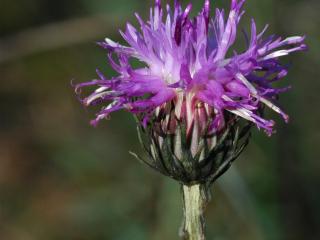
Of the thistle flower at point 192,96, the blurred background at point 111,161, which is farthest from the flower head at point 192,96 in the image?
the blurred background at point 111,161

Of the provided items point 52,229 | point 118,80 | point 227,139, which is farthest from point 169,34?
point 52,229

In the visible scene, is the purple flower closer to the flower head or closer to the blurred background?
the flower head

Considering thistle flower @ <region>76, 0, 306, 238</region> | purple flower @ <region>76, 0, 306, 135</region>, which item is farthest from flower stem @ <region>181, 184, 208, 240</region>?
purple flower @ <region>76, 0, 306, 135</region>

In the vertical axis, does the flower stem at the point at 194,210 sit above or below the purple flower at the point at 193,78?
below

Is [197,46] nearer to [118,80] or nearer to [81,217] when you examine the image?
[118,80]

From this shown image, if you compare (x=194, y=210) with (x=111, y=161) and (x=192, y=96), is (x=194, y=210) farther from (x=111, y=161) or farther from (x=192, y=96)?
(x=111, y=161)

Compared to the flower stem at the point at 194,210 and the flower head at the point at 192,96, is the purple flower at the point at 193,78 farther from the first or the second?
the flower stem at the point at 194,210

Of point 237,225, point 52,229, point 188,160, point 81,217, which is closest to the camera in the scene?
point 188,160
